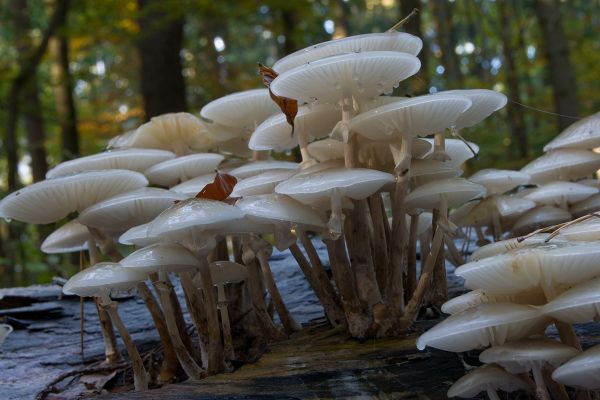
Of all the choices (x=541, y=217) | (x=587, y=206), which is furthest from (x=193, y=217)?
(x=587, y=206)

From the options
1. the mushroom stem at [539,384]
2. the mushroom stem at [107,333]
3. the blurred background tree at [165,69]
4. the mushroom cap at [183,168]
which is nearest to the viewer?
the mushroom stem at [539,384]

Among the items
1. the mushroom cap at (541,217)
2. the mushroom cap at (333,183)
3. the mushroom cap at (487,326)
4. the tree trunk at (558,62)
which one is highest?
the tree trunk at (558,62)

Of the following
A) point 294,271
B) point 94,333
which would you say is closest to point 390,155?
point 294,271

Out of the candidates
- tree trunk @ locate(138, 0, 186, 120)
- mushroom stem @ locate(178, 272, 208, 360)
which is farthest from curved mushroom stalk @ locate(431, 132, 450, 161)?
tree trunk @ locate(138, 0, 186, 120)

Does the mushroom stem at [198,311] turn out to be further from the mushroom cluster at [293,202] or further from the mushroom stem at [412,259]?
the mushroom stem at [412,259]

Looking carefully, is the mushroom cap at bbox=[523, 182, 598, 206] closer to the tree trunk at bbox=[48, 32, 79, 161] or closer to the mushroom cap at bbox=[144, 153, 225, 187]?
the mushroom cap at bbox=[144, 153, 225, 187]

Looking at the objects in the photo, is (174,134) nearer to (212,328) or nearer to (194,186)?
(194,186)

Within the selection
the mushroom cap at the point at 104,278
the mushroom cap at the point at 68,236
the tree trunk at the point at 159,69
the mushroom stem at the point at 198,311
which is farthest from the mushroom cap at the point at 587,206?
the tree trunk at the point at 159,69
